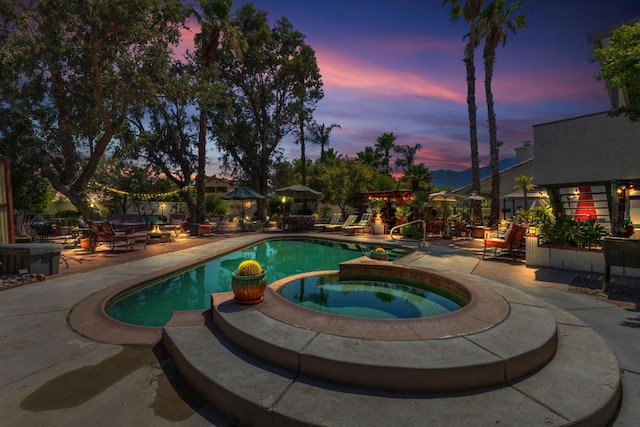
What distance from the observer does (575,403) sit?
7.95 feet

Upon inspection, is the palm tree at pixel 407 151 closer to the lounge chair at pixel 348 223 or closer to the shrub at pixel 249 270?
the lounge chair at pixel 348 223

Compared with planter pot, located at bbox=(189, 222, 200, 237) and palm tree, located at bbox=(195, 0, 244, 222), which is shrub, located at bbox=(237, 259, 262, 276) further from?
palm tree, located at bbox=(195, 0, 244, 222)

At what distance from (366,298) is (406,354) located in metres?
3.54

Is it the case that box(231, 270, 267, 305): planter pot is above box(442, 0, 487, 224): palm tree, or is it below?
below

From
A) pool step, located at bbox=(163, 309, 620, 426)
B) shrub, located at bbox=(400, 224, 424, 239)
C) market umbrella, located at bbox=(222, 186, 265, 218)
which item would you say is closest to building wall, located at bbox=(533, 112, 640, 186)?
shrub, located at bbox=(400, 224, 424, 239)

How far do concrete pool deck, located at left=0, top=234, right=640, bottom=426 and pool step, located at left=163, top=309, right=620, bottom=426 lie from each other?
0.20 metres

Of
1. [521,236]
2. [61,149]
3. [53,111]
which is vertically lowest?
[521,236]

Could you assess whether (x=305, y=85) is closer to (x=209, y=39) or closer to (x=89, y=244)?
(x=209, y=39)

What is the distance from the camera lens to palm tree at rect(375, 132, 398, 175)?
46.1m

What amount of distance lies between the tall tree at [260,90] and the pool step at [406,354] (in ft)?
69.7

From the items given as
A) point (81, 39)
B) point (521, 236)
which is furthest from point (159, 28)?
point (521, 236)

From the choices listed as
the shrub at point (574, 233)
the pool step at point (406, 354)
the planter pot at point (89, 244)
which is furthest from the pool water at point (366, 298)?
the planter pot at point (89, 244)

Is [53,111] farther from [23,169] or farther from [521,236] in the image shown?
[521,236]

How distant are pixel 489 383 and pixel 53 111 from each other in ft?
63.6
